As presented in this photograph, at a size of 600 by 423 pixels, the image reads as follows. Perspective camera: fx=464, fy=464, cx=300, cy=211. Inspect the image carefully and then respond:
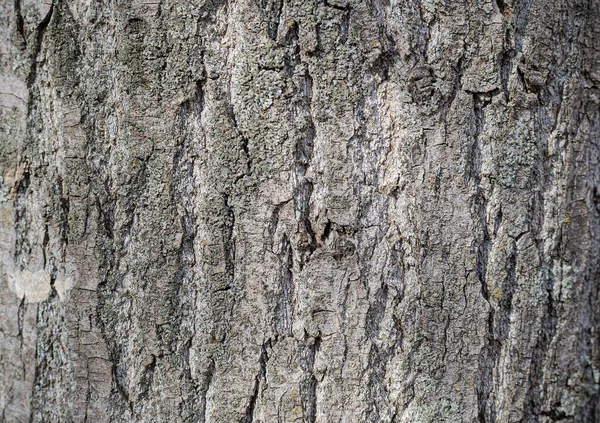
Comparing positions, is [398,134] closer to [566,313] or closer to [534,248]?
[534,248]

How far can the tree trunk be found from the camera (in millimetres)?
950

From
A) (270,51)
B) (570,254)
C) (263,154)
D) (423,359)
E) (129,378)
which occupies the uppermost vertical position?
(270,51)

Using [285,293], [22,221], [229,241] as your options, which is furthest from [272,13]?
[22,221]

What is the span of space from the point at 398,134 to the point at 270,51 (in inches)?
12.3

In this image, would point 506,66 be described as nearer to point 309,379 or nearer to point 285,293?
point 285,293

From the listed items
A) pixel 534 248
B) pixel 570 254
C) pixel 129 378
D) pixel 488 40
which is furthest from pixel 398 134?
pixel 129 378

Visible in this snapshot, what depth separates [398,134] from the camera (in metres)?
0.96

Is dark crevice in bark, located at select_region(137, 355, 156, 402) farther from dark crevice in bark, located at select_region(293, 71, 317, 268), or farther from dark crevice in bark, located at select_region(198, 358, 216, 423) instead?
dark crevice in bark, located at select_region(293, 71, 317, 268)

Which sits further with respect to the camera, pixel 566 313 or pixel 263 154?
pixel 566 313

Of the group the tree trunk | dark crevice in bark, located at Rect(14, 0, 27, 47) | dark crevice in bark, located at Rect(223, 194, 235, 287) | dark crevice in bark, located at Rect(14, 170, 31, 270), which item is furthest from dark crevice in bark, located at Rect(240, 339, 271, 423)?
dark crevice in bark, located at Rect(14, 0, 27, 47)

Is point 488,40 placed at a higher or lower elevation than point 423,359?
higher

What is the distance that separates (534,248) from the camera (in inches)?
40.6

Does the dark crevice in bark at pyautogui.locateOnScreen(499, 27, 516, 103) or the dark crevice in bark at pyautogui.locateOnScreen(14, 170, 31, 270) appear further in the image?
the dark crevice in bark at pyautogui.locateOnScreen(14, 170, 31, 270)

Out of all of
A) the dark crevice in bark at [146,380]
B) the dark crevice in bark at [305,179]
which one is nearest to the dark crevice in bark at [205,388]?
the dark crevice in bark at [146,380]
